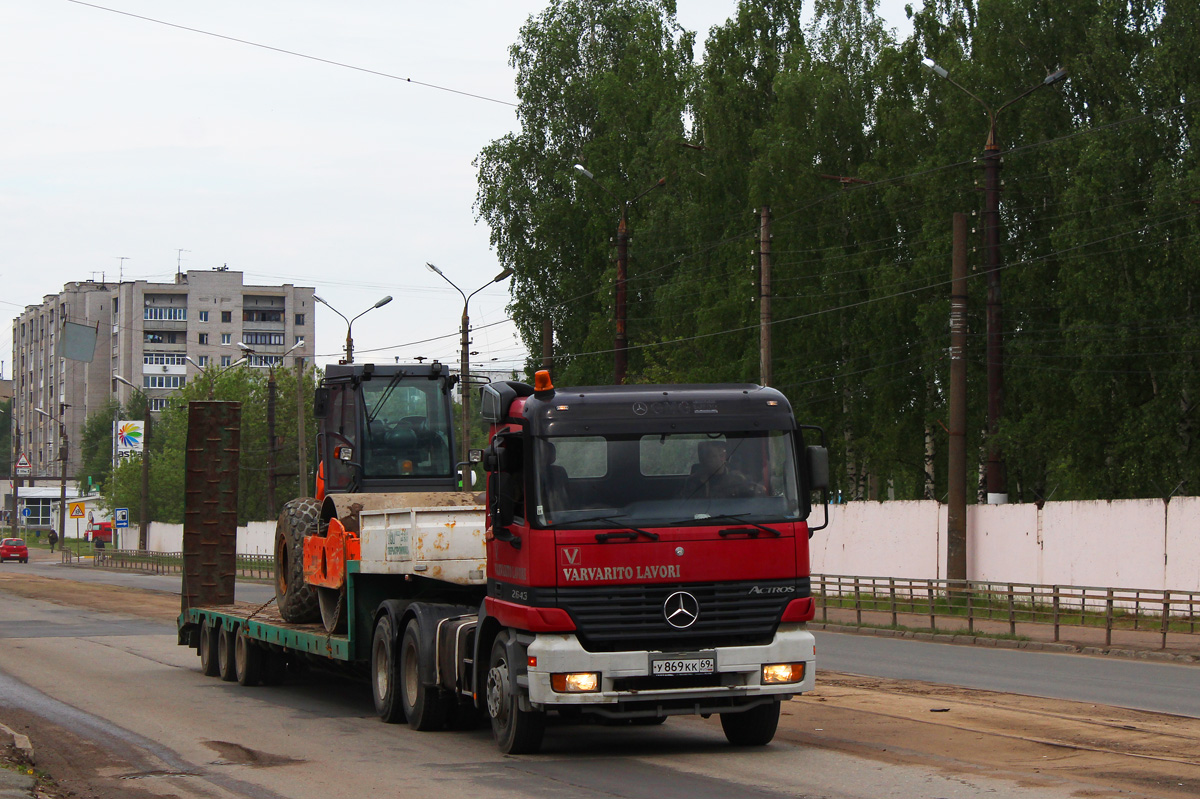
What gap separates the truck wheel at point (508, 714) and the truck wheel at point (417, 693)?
120 cm

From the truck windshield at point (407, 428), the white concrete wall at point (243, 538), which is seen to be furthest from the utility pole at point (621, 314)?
the truck windshield at point (407, 428)

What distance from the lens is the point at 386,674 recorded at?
13.3 meters

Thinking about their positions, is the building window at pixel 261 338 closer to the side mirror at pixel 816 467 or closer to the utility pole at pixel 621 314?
the utility pole at pixel 621 314

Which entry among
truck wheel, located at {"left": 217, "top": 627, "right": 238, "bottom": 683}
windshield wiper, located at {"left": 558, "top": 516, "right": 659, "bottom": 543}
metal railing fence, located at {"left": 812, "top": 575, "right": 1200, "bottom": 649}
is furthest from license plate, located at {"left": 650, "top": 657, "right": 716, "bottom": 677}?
metal railing fence, located at {"left": 812, "top": 575, "right": 1200, "bottom": 649}

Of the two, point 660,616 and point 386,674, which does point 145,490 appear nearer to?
point 386,674

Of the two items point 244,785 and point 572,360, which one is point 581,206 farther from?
point 244,785

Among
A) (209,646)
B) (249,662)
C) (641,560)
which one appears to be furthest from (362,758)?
(209,646)

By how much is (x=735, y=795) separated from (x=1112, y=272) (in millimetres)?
29854

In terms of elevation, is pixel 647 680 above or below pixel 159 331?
below

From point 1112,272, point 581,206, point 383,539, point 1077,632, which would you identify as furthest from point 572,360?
point 383,539

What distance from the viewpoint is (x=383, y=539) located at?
524 inches

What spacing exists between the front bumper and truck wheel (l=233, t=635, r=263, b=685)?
7280mm

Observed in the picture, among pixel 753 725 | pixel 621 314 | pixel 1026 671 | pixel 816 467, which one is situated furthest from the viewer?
pixel 621 314

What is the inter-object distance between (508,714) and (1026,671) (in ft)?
32.1
